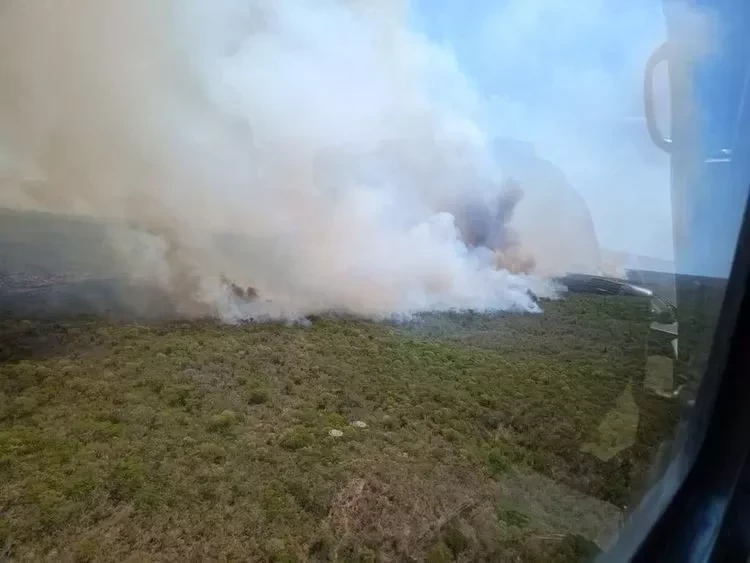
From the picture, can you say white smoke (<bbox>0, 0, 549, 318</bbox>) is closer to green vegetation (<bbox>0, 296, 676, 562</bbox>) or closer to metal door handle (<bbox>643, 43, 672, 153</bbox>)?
green vegetation (<bbox>0, 296, 676, 562</bbox>)

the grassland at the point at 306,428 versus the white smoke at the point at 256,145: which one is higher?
the white smoke at the point at 256,145

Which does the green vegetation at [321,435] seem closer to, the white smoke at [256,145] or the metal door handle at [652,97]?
the white smoke at [256,145]

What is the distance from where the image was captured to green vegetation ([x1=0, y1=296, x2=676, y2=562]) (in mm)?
626

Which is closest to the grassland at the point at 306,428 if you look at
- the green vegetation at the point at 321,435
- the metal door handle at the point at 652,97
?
the green vegetation at the point at 321,435

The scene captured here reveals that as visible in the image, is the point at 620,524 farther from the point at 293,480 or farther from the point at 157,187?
the point at 157,187

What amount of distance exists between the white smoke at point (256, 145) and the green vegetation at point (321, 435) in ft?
0.26

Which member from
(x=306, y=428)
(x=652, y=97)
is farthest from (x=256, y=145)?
(x=652, y=97)

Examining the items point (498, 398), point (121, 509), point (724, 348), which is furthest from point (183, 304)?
point (724, 348)

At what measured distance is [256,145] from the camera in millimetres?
796

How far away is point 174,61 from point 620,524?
2.91 feet

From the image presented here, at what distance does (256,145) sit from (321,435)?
0.42 meters

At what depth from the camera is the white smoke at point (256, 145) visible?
2.39 feet

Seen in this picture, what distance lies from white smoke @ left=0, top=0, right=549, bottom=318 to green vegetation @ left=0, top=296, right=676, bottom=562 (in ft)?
0.26

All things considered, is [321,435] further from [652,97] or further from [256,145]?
[652,97]
